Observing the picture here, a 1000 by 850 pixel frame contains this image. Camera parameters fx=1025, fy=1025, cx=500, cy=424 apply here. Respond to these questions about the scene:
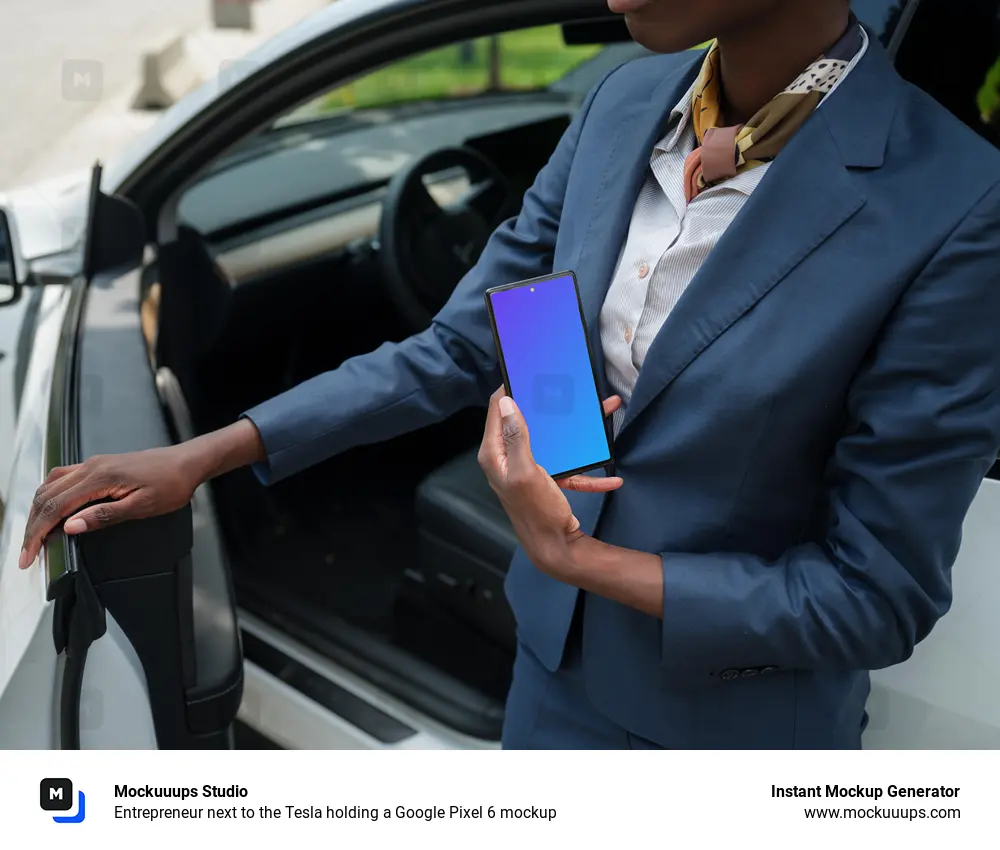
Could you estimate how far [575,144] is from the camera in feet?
3.19

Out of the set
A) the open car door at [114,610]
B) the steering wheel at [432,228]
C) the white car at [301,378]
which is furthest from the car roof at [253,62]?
the steering wheel at [432,228]

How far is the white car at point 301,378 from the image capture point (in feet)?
3.19

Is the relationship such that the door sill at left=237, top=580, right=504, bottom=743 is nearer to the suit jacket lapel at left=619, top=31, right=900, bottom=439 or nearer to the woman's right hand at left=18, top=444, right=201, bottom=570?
the woman's right hand at left=18, top=444, right=201, bottom=570

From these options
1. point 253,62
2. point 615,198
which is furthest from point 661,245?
point 253,62

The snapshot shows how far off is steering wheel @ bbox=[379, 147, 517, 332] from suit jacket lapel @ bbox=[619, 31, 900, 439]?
1135 mm

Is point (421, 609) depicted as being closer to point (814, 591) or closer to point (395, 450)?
point (395, 450)

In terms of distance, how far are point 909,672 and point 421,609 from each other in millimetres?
1059

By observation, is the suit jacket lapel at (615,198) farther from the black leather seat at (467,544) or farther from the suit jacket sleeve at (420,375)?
the black leather seat at (467,544)

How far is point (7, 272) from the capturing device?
130 centimetres

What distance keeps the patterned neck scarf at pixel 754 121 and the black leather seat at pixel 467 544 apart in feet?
2.75
